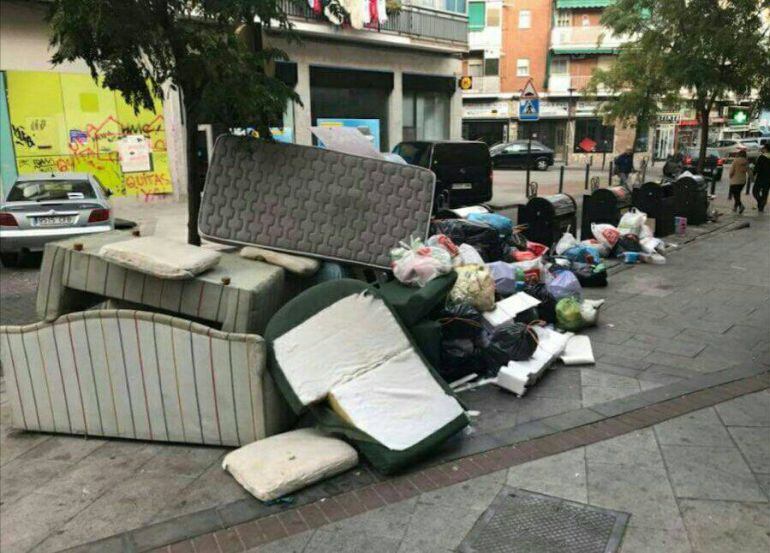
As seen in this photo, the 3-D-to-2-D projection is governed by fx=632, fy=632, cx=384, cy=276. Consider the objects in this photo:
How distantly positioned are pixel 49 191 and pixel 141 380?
7156 millimetres

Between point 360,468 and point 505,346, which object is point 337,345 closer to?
point 360,468

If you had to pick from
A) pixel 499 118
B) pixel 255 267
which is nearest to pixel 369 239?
pixel 255 267

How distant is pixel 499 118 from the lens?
44.8 m

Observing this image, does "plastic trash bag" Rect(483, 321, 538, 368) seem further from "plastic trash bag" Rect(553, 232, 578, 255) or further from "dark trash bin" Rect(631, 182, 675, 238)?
"dark trash bin" Rect(631, 182, 675, 238)

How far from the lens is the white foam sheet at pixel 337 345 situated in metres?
3.82

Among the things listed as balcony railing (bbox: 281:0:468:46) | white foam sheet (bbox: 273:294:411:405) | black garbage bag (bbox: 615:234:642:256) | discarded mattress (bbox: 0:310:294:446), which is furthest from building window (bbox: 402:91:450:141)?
discarded mattress (bbox: 0:310:294:446)

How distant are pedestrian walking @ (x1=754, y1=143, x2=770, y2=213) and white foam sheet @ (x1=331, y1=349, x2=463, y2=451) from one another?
14415 mm

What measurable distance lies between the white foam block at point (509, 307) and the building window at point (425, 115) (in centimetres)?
1766

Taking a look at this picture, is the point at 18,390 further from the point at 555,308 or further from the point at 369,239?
the point at 555,308

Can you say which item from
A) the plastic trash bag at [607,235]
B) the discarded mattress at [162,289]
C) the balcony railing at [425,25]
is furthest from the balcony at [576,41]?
the discarded mattress at [162,289]

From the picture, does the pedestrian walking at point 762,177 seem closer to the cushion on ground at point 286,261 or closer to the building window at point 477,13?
the cushion on ground at point 286,261

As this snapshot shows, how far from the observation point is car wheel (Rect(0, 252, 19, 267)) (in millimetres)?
9894

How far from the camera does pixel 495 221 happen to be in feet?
23.8

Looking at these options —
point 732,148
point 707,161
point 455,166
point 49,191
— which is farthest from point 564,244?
point 732,148
